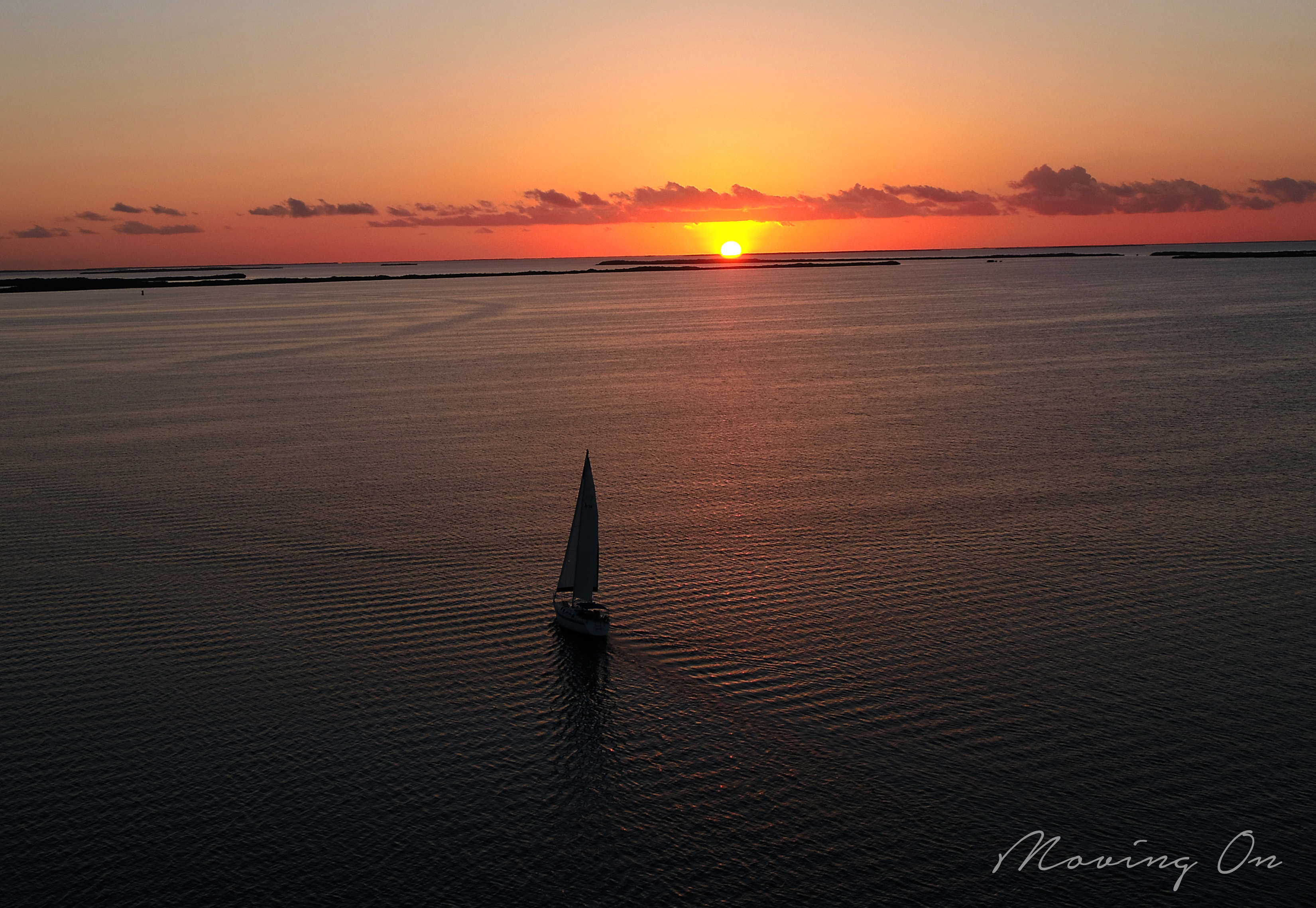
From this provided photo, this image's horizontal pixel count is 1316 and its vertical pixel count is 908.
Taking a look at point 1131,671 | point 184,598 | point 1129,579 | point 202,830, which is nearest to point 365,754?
point 202,830

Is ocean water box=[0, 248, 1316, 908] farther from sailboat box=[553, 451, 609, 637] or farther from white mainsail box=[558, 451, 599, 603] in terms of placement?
white mainsail box=[558, 451, 599, 603]

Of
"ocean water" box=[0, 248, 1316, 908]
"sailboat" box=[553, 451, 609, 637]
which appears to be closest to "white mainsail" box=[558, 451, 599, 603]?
"sailboat" box=[553, 451, 609, 637]

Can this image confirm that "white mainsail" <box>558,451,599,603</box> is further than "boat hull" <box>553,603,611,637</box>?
Yes

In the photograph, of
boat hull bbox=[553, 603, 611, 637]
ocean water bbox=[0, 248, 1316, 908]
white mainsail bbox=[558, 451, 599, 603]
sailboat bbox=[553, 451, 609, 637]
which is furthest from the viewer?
white mainsail bbox=[558, 451, 599, 603]

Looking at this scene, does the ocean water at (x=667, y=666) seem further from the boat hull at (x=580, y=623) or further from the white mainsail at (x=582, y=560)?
the white mainsail at (x=582, y=560)

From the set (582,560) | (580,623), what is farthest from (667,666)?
(582,560)

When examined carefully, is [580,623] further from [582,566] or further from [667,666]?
[667,666]
